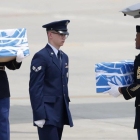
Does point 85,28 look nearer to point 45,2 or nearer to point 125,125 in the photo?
point 45,2

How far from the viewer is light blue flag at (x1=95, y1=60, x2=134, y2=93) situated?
6395 mm

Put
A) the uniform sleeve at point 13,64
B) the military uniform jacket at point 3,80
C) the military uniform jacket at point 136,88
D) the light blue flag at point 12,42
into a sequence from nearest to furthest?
the military uniform jacket at point 136,88, the light blue flag at point 12,42, the uniform sleeve at point 13,64, the military uniform jacket at point 3,80

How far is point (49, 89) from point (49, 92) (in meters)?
0.03

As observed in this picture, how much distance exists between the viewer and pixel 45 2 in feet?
82.6

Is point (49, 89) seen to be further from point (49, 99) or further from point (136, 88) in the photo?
point (136, 88)

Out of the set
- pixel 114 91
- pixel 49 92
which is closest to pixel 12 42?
pixel 49 92

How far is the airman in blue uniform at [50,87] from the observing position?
250 inches

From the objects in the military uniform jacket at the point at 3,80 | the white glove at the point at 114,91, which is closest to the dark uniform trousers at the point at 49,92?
the white glove at the point at 114,91

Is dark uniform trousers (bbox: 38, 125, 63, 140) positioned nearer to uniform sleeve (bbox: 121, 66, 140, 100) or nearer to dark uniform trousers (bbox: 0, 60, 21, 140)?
uniform sleeve (bbox: 121, 66, 140, 100)

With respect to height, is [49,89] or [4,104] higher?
[49,89]

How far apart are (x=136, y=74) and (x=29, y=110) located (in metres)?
5.02

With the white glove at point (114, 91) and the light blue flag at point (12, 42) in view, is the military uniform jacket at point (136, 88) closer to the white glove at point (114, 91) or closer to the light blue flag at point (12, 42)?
the white glove at point (114, 91)

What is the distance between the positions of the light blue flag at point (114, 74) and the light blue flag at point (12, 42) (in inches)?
40.8

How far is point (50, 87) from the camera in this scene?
21.2 feet
